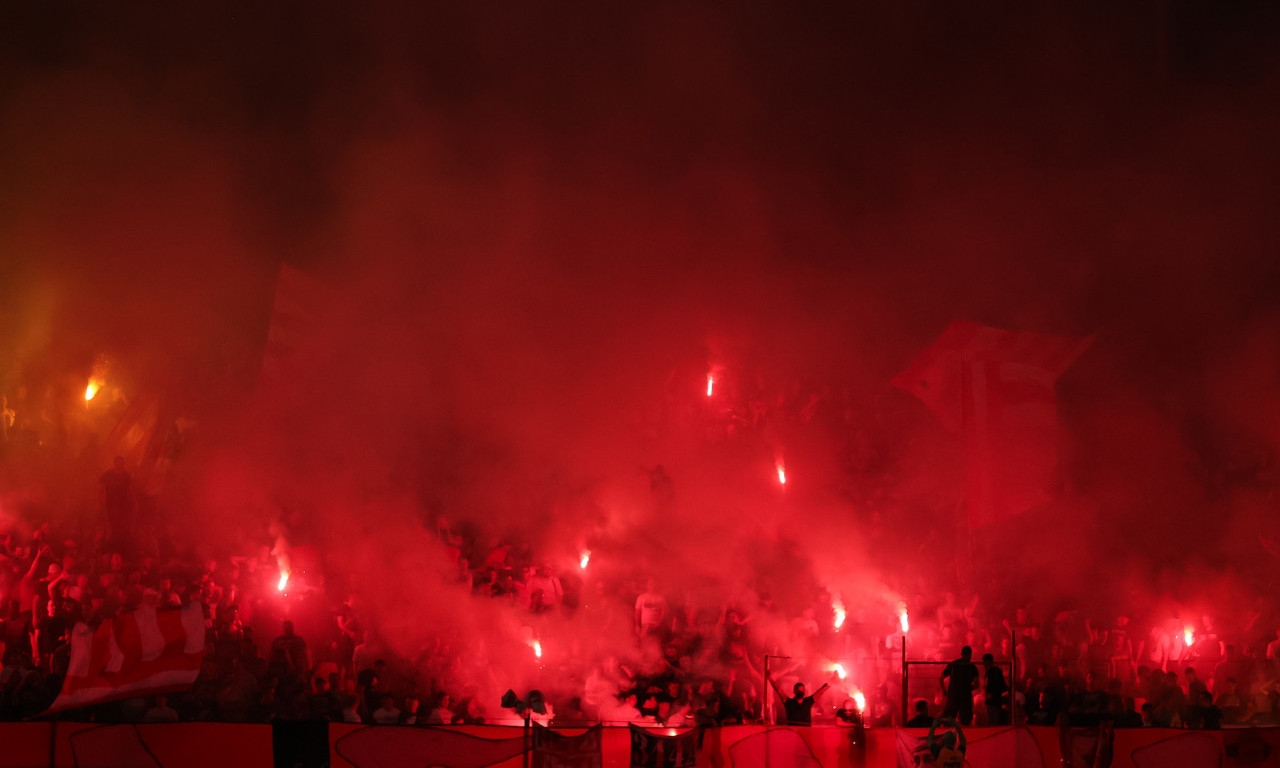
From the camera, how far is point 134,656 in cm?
562

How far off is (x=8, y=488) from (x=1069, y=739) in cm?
1092

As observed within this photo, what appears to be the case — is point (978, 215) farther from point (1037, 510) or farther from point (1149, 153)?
point (1037, 510)

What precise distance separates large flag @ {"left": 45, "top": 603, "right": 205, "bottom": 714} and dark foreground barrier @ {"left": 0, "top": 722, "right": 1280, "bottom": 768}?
0.25 m

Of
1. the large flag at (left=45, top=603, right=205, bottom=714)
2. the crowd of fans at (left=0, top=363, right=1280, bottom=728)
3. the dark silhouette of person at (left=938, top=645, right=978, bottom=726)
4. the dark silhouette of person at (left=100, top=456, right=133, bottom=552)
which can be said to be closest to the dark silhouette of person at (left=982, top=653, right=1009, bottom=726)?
the crowd of fans at (left=0, top=363, right=1280, bottom=728)

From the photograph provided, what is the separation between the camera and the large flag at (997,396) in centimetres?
1134

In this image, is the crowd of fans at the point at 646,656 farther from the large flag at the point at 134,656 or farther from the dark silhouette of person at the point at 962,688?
the large flag at the point at 134,656

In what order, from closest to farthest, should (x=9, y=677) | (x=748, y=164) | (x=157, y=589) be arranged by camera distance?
(x=9, y=677)
(x=157, y=589)
(x=748, y=164)

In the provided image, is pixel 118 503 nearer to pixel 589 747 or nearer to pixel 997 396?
pixel 589 747

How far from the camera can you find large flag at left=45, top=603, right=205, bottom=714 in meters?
5.46

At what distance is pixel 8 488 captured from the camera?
11109 millimetres

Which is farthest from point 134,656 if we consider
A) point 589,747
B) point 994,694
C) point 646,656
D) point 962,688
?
point 994,694

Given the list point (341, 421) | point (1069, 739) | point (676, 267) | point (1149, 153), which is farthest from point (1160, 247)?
point (341, 421)

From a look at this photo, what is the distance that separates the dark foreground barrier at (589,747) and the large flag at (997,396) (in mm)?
5339

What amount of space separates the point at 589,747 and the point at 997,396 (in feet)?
26.0
